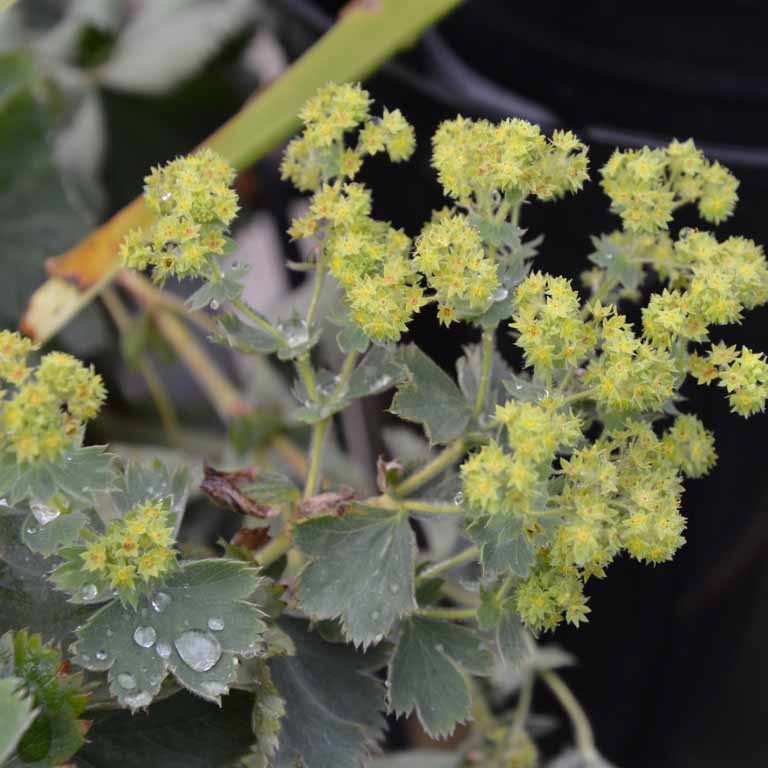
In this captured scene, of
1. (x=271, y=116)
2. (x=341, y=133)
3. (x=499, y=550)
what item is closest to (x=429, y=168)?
(x=271, y=116)

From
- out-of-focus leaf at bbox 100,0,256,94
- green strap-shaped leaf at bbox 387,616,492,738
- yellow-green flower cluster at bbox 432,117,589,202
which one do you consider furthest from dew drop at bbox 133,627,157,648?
out-of-focus leaf at bbox 100,0,256,94

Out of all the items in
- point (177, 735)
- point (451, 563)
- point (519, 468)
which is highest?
point (519, 468)

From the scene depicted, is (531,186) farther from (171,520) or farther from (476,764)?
(476,764)

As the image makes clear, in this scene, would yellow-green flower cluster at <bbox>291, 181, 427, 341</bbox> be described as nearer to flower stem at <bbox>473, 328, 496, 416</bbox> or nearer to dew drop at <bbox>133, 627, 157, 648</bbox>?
flower stem at <bbox>473, 328, 496, 416</bbox>

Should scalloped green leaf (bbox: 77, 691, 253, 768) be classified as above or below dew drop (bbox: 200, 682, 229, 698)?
below

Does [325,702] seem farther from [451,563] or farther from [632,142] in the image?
[632,142]

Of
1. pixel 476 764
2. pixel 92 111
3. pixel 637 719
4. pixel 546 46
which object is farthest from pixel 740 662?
pixel 92 111
